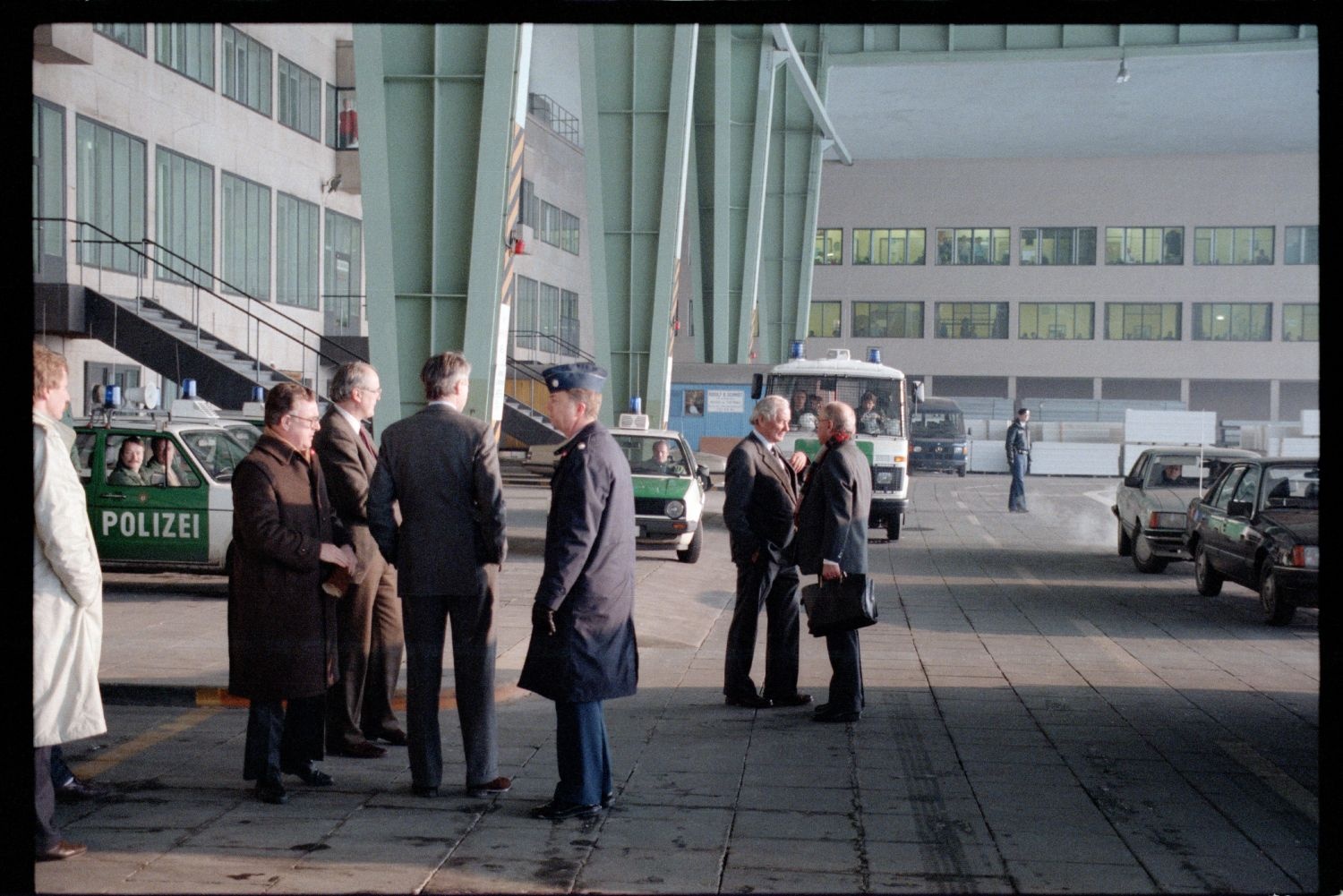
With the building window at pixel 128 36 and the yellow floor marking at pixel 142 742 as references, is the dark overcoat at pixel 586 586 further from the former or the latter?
the building window at pixel 128 36

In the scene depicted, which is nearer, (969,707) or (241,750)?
A: (241,750)

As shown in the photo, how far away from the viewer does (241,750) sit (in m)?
7.54

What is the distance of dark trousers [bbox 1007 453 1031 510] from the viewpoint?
3020 centimetres

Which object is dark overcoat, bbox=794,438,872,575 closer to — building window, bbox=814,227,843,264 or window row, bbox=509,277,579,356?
window row, bbox=509,277,579,356

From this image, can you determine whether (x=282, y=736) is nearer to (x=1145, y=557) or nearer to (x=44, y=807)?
(x=44, y=807)

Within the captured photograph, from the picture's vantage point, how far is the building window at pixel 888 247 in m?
68.4

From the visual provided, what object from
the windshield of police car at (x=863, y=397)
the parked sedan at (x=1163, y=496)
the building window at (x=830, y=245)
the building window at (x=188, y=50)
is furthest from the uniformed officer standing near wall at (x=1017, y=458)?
the building window at (x=830, y=245)

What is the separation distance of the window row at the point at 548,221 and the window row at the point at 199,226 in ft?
42.3

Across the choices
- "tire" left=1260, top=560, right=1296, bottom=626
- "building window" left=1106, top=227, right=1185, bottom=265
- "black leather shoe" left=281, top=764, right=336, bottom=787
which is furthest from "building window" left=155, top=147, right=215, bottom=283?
"building window" left=1106, top=227, right=1185, bottom=265

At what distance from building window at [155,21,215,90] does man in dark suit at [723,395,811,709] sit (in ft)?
82.6

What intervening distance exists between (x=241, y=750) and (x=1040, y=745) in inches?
169

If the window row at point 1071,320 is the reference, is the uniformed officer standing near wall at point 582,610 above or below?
below
